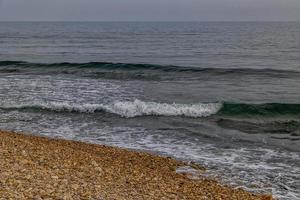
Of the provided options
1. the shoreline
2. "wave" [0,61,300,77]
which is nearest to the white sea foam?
the shoreline

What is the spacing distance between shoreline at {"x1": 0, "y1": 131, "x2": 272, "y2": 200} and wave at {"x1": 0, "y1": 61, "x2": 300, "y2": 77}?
72.5ft

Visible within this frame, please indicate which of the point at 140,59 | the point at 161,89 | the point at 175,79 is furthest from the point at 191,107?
the point at 140,59

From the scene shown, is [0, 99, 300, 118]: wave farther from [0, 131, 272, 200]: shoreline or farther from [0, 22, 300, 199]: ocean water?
[0, 131, 272, 200]: shoreline

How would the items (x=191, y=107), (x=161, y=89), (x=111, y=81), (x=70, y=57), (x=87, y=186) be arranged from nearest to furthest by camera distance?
(x=87, y=186)
(x=191, y=107)
(x=161, y=89)
(x=111, y=81)
(x=70, y=57)

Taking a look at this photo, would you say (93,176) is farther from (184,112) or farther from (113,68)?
(113,68)

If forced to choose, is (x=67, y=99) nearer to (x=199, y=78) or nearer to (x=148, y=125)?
(x=148, y=125)

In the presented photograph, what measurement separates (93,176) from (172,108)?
11.1m

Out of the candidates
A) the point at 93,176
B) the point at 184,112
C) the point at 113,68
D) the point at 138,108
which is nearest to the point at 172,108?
the point at 184,112

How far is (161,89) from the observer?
86.1 feet

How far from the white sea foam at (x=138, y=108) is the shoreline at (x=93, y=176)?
278 inches

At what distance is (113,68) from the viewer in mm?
37312

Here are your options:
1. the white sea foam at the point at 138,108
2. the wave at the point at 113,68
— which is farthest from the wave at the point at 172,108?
the wave at the point at 113,68

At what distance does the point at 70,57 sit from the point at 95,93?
24.0 metres

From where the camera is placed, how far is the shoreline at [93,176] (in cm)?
751
